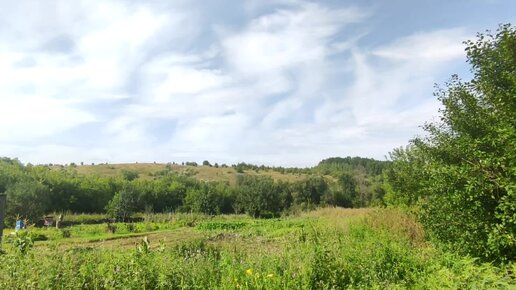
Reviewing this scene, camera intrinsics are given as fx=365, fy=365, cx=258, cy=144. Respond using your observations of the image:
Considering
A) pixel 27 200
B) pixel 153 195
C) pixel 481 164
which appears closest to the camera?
pixel 481 164

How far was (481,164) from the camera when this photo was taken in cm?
554

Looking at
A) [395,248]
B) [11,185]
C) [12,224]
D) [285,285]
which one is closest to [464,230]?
[395,248]

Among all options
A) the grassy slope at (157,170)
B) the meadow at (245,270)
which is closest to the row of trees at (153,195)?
the grassy slope at (157,170)

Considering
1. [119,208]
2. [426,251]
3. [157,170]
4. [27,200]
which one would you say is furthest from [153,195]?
[426,251]

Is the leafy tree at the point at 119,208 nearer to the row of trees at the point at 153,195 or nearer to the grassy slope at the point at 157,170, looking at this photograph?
the row of trees at the point at 153,195

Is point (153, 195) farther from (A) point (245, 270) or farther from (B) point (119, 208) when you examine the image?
(A) point (245, 270)

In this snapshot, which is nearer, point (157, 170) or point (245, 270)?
point (245, 270)

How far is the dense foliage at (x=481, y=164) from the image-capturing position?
5129 millimetres

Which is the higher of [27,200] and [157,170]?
[157,170]

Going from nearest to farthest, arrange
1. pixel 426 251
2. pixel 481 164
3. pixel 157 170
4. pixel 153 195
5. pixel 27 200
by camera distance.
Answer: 1. pixel 481 164
2. pixel 426 251
3. pixel 27 200
4. pixel 153 195
5. pixel 157 170

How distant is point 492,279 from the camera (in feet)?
11.9

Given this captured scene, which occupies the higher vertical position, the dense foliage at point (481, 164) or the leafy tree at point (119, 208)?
the dense foliage at point (481, 164)

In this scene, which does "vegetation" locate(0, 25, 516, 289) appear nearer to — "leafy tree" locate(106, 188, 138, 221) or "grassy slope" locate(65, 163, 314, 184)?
"leafy tree" locate(106, 188, 138, 221)

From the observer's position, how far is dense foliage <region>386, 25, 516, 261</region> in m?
5.13
